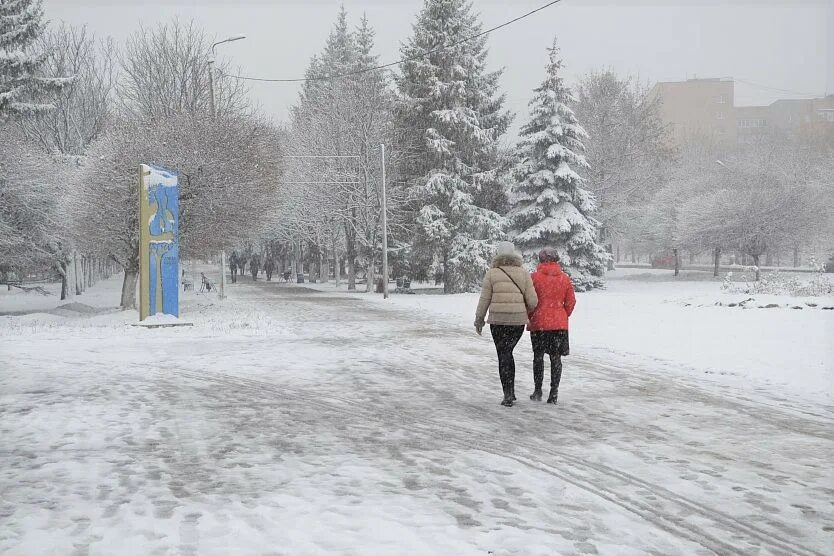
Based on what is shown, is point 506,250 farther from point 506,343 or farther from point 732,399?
point 732,399

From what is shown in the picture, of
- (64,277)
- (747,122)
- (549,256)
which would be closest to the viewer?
(549,256)

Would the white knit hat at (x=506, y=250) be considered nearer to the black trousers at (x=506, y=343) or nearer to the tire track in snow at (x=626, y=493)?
the black trousers at (x=506, y=343)

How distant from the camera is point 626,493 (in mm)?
5074

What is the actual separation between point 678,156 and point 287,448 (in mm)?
55705

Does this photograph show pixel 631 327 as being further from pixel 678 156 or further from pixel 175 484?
pixel 678 156

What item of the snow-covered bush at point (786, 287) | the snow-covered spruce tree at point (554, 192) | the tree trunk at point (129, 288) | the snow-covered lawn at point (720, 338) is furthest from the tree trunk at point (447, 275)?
the tree trunk at point (129, 288)

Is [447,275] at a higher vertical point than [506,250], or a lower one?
lower

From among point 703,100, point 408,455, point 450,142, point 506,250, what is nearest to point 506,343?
point 506,250

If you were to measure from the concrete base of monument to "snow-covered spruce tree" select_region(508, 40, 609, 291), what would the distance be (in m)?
19.7

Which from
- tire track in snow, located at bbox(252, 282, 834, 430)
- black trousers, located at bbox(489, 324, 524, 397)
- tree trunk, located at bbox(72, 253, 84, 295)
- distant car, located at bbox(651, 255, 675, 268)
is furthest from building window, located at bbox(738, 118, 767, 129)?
black trousers, located at bbox(489, 324, 524, 397)

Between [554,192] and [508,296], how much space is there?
27671 millimetres

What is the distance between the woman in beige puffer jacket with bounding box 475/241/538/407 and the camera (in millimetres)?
8109

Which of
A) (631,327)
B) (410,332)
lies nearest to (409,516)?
(410,332)

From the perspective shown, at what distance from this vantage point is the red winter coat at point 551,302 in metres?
8.29
